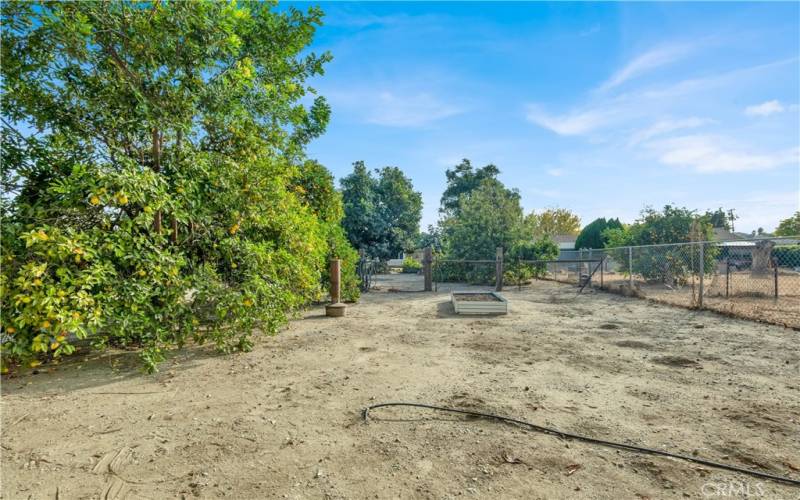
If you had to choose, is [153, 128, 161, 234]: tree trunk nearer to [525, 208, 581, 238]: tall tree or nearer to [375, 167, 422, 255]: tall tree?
[375, 167, 422, 255]: tall tree

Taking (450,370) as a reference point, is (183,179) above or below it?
above

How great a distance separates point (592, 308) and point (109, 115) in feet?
34.2

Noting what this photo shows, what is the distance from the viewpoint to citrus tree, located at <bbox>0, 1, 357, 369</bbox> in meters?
3.98

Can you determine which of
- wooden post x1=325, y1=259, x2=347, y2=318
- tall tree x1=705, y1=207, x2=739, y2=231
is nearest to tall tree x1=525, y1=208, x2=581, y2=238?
tall tree x1=705, y1=207, x2=739, y2=231

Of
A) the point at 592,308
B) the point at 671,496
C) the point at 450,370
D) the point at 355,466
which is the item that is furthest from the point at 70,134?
the point at 592,308

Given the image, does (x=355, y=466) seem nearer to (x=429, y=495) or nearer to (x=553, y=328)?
(x=429, y=495)

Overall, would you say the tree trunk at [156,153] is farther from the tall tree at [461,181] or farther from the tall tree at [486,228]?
the tall tree at [461,181]

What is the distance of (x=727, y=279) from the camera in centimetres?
1012

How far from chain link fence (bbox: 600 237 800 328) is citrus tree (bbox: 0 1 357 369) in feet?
28.9

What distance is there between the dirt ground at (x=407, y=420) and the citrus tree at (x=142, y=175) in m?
0.69

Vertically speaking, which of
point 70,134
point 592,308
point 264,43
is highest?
point 264,43

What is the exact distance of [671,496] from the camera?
2.22 meters

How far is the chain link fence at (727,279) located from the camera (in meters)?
8.41

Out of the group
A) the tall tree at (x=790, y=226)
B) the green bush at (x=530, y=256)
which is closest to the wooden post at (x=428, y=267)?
the green bush at (x=530, y=256)
